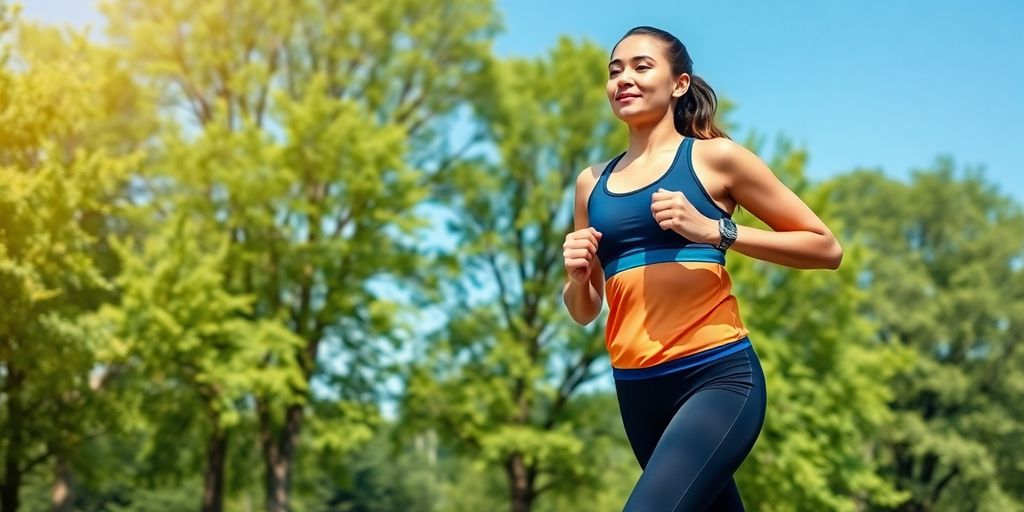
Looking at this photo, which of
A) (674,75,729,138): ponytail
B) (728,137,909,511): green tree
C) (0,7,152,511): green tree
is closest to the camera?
(674,75,729,138): ponytail

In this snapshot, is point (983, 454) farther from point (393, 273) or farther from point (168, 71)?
point (168, 71)

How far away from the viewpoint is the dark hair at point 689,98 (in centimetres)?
272

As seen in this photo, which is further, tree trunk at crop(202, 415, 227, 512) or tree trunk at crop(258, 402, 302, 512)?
tree trunk at crop(202, 415, 227, 512)

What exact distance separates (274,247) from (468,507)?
3075 centimetres

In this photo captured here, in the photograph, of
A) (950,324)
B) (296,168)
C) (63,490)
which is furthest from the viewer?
(950,324)

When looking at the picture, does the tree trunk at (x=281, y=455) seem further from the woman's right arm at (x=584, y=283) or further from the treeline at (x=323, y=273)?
the woman's right arm at (x=584, y=283)

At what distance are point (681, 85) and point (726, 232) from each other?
58 centimetres

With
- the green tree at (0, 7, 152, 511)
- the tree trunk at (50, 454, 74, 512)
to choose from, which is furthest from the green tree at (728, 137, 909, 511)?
the tree trunk at (50, 454, 74, 512)

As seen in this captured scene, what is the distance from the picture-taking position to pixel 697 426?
231 centimetres

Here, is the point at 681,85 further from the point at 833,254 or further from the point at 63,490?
the point at 63,490

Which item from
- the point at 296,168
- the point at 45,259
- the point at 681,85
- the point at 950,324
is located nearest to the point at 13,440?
the point at 45,259

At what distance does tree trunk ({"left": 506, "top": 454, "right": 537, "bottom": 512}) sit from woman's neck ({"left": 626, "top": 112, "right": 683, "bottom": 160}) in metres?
15.3

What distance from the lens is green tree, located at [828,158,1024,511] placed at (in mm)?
25859

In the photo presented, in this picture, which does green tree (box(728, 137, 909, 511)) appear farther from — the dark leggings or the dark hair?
the dark leggings
